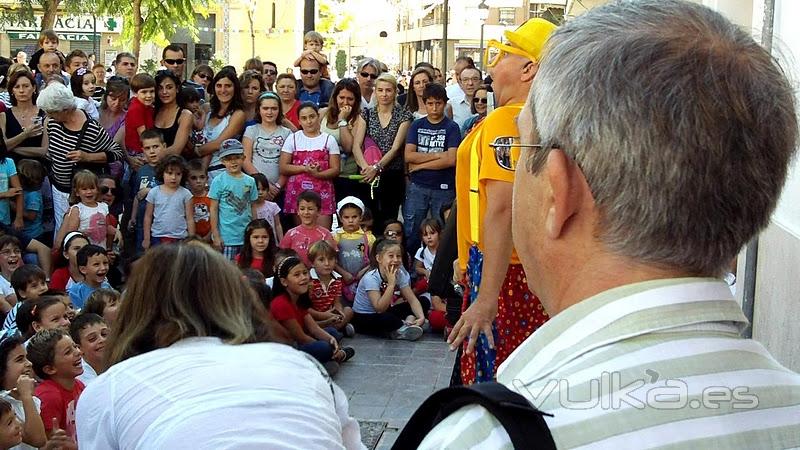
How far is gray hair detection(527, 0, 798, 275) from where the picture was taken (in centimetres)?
131

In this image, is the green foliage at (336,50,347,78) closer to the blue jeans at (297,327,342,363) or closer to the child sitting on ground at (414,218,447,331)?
the child sitting on ground at (414,218,447,331)

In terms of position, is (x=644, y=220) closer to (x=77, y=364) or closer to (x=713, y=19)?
(x=713, y=19)

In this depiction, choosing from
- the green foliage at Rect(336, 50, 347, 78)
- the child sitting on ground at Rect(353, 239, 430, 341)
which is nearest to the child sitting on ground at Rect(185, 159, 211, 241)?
the child sitting on ground at Rect(353, 239, 430, 341)

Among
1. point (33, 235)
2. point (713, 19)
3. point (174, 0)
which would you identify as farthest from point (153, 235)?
point (174, 0)

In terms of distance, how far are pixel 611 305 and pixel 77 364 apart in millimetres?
4489

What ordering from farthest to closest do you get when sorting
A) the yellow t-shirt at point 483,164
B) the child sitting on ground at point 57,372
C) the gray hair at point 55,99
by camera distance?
the gray hair at point 55,99
the child sitting on ground at point 57,372
the yellow t-shirt at point 483,164

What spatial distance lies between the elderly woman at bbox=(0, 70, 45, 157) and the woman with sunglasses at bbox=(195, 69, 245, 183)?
144cm

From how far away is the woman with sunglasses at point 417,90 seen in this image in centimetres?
1063

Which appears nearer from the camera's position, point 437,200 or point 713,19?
point 713,19

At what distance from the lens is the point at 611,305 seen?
4.27ft

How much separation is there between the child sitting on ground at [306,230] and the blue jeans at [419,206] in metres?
0.92

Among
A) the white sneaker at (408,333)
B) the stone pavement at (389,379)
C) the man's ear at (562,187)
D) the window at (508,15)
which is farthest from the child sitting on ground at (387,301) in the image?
the window at (508,15)

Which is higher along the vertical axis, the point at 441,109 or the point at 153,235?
the point at 441,109

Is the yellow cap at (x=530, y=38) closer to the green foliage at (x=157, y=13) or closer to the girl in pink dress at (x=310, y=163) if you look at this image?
the girl in pink dress at (x=310, y=163)
